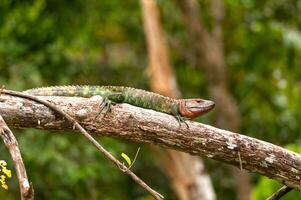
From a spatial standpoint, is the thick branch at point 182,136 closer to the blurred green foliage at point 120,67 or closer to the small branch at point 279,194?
the small branch at point 279,194

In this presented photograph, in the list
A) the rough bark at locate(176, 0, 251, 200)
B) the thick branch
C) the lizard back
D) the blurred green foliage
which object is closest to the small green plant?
the thick branch

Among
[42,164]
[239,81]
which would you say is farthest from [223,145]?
[239,81]

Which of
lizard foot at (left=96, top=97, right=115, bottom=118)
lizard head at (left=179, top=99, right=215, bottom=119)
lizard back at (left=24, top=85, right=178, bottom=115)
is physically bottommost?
lizard head at (left=179, top=99, right=215, bottom=119)

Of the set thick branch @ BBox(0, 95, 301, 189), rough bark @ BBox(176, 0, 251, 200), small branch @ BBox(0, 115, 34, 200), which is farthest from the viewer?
rough bark @ BBox(176, 0, 251, 200)

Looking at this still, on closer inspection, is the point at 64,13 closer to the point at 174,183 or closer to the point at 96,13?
the point at 96,13

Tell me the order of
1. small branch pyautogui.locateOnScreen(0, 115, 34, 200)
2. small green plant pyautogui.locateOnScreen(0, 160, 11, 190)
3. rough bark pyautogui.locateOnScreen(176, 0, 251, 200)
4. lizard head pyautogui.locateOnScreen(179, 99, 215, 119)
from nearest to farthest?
1. small branch pyautogui.locateOnScreen(0, 115, 34, 200)
2. small green plant pyautogui.locateOnScreen(0, 160, 11, 190)
3. lizard head pyautogui.locateOnScreen(179, 99, 215, 119)
4. rough bark pyautogui.locateOnScreen(176, 0, 251, 200)

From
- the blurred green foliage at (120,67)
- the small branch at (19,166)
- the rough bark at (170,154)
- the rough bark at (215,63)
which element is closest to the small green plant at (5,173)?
the small branch at (19,166)

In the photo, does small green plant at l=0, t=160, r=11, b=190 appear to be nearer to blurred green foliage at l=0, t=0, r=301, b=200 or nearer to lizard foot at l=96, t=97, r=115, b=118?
lizard foot at l=96, t=97, r=115, b=118
